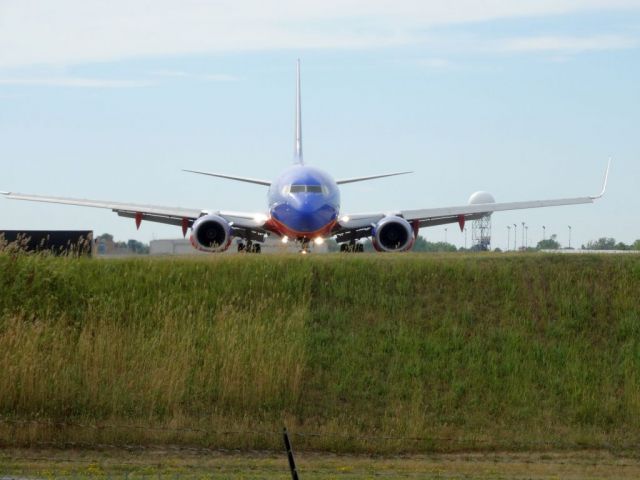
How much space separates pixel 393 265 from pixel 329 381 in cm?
484

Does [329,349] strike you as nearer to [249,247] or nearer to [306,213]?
[306,213]

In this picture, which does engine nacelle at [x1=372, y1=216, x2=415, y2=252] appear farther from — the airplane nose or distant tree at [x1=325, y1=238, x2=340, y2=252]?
distant tree at [x1=325, y1=238, x2=340, y2=252]

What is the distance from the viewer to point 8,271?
26.9 metres

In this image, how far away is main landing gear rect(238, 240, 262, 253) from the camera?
164 feet

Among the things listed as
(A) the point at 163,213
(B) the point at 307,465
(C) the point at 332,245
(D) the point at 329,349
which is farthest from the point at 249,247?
(B) the point at 307,465

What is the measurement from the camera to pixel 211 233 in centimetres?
4666

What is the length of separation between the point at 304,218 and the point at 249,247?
14.6 feet

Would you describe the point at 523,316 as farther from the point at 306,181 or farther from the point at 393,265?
the point at 306,181

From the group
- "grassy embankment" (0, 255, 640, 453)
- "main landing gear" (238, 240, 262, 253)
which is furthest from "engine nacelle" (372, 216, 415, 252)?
"grassy embankment" (0, 255, 640, 453)

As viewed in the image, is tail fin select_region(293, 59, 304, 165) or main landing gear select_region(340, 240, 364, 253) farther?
tail fin select_region(293, 59, 304, 165)

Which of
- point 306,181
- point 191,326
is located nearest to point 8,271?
point 191,326

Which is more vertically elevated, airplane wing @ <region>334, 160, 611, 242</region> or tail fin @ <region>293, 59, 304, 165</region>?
tail fin @ <region>293, 59, 304, 165</region>

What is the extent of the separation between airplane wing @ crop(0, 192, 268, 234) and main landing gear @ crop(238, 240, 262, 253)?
702mm

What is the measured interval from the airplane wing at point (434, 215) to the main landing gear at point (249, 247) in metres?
3.14
